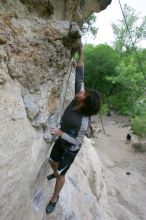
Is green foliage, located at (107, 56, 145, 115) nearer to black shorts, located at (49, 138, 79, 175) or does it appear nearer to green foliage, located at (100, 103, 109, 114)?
green foliage, located at (100, 103, 109, 114)

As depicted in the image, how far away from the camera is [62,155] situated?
4934mm

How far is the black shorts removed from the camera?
486 centimetres

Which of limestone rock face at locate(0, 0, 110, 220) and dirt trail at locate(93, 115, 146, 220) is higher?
limestone rock face at locate(0, 0, 110, 220)

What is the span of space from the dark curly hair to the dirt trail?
16.8 ft

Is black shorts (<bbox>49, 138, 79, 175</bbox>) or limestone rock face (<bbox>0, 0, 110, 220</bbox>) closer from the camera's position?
limestone rock face (<bbox>0, 0, 110, 220</bbox>)

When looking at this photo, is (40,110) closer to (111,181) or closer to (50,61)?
(50,61)

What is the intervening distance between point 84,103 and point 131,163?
11.5m

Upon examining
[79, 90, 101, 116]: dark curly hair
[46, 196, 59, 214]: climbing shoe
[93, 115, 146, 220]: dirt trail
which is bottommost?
[93, 115, 146, 220]: dirt trail

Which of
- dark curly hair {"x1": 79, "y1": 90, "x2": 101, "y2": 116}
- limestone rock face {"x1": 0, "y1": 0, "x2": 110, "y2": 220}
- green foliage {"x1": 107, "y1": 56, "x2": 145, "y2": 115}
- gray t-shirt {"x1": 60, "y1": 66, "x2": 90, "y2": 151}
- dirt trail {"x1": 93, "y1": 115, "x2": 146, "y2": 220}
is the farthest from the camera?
green foliage {"x1": 107, "y1": 56, "x2": 145, "y2": 115}

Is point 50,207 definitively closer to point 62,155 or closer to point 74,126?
point 62,155

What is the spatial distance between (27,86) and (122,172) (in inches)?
410

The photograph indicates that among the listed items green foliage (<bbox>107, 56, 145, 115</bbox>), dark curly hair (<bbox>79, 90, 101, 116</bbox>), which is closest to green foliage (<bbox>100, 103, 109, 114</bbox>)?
green foliage (<bbox>107, 56, 145, 115</bbox>)

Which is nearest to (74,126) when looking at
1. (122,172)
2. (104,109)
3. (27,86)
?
(27,86)

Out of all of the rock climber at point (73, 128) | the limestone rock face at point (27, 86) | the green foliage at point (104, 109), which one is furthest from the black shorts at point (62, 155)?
the green foliage at point (104, 109)
